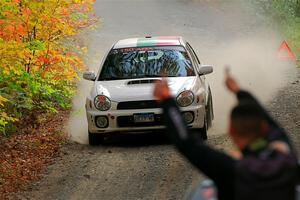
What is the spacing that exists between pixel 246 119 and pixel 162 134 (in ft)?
28.1

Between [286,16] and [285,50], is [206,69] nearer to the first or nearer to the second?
[285,50]

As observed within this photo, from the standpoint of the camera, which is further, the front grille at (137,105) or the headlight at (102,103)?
the headlight at (102,103)

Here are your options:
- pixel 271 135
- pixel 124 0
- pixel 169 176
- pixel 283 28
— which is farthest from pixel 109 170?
pixel 124 0

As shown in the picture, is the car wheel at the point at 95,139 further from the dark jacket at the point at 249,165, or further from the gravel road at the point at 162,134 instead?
the dark jacket at the point at 249,165

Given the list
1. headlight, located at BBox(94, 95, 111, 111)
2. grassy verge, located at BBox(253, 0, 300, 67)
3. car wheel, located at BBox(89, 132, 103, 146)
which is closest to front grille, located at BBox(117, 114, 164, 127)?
headlight, located at BBox(94, 95, 111, 111)

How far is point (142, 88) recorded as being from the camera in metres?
10.9

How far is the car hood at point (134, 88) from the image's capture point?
10.7 m

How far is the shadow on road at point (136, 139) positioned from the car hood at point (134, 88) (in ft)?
2.50

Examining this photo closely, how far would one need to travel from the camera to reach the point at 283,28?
2934 centimetres

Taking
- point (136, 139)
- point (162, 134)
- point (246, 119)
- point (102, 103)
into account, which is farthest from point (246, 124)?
point (136, 139)

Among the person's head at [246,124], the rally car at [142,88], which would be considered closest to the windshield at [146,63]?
the rally car at [142,88]

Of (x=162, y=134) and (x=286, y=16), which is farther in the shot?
(x=286, y=16)

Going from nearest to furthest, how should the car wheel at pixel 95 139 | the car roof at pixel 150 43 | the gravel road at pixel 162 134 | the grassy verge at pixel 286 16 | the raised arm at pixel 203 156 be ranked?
1. the raised arm at pixel 203 156
2. the gravel road at pixel 162 134
3. the car wheel at pixel 95 139
4. the car roof at pixel 150 43
5. the grassy verge at pixel 286 16

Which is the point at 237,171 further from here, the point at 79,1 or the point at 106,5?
the point at 106,5
